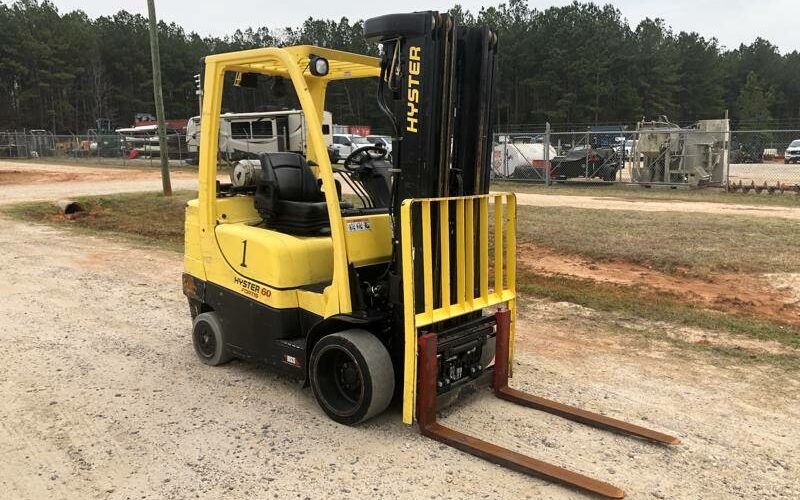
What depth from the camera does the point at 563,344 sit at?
598cm

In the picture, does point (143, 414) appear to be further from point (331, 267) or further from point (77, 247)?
point (77, 247)

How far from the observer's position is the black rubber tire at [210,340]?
521 centimetres

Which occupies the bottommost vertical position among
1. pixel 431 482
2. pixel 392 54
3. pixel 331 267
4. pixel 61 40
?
pixel 431 482

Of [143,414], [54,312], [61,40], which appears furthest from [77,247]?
[61,40]

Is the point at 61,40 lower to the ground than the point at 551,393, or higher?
higher

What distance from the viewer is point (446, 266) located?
13.4 feet

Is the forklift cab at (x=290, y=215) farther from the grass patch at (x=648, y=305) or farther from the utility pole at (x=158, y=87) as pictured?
the utility pole at (x=158, y=87)

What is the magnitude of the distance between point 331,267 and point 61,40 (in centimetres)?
8719

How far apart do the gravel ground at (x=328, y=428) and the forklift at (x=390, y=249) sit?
0.61 feet

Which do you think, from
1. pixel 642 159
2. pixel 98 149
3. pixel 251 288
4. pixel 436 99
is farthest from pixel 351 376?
pixel 98 149

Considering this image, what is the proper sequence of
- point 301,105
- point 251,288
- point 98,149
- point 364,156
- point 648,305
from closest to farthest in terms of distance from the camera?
point 301,105, point 251,288, point 364,156, point 648,305, point 98,149

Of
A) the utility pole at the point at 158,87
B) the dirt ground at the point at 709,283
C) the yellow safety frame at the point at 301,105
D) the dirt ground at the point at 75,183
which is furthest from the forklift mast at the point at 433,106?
the dirt ground at the point at 75,183

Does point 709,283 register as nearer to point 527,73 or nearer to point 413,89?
point 413,89

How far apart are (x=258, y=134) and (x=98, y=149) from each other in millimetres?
44774
